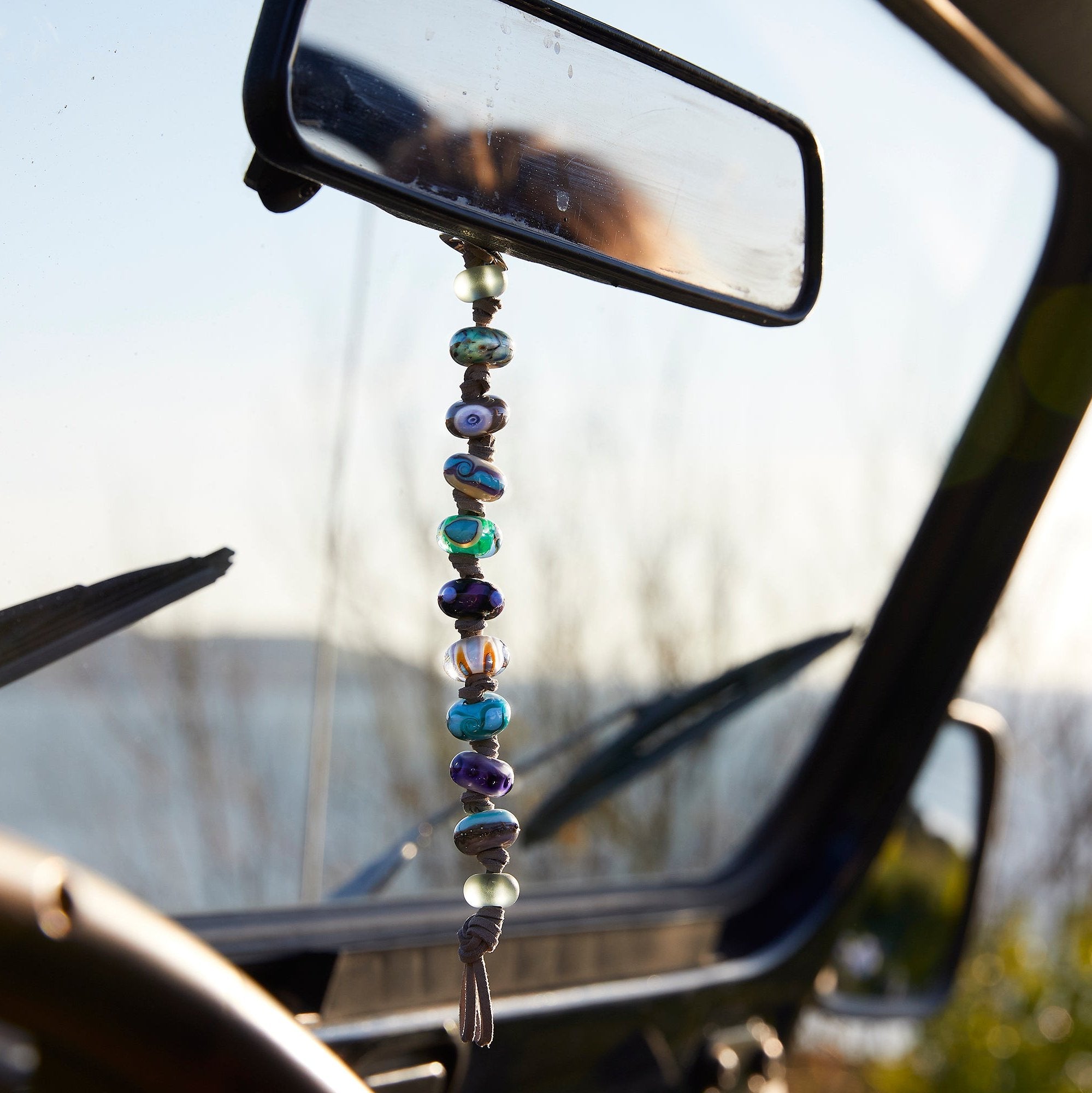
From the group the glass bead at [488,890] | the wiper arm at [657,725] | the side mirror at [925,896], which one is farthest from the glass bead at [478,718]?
the side mirror at [925,896]

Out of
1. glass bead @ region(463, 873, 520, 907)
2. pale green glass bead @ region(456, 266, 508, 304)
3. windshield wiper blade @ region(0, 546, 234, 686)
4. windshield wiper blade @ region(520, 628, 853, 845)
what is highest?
pale green glass bead @ region(456, 266, 508, 304)

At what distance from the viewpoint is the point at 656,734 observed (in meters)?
1.89

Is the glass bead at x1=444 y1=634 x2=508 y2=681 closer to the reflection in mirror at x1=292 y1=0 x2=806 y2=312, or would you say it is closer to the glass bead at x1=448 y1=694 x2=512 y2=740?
the glass bead at x1=448 y1=694 x2=512 y2=740

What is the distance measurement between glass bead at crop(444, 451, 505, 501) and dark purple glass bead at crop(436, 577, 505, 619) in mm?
78

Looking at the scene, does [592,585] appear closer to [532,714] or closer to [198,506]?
[532,714]

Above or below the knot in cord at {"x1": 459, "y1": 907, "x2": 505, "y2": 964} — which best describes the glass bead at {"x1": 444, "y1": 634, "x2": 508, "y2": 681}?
above

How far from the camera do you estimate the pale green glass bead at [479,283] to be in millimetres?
1013

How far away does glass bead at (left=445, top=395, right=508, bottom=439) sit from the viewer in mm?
981

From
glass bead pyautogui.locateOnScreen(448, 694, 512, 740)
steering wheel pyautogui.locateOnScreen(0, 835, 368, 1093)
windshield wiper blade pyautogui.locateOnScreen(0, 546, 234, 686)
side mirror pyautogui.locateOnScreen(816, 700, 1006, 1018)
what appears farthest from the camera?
side mirror pyautogui.locateOnScreen(816, 700, 1006, 1018)

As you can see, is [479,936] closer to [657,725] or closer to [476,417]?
[476,417]

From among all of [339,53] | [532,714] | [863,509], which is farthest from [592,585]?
[339,53]

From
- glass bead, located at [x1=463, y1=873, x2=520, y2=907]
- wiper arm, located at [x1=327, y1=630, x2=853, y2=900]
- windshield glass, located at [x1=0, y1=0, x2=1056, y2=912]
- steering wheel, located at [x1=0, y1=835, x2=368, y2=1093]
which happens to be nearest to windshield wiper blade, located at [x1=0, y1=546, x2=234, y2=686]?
windshield glass, located at [x1=0, y1=0, x2=1056, y2=912]

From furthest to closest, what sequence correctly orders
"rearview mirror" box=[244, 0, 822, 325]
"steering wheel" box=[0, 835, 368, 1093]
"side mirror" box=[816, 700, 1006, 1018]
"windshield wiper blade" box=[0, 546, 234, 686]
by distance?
"side mirror" box=[816, 700, 1006, 1018], "windshield wiper blade" box=[0, 546, 234, 686], "rearview mirror" box=[244, 0, 822, 325], "steering wheel" box=[0, 835, 368, 1093]

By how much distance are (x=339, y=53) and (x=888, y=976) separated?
8.36 ft
